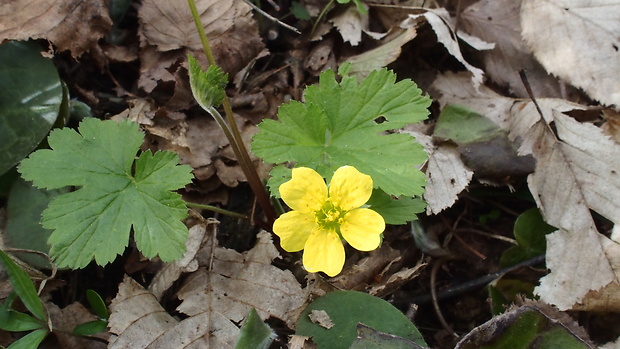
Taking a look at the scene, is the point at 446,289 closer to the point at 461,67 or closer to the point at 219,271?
the point at 219,271

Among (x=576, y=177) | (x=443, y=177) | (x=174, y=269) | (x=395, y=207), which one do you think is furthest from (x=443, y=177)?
(x=174, y=269)

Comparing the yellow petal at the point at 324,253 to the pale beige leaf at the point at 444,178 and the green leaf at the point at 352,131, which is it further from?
the pale beige leaf at the point at 444,178

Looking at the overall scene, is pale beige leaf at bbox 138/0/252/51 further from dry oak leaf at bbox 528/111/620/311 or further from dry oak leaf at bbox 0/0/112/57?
dry oak leaf at bbox 528/111/620/311

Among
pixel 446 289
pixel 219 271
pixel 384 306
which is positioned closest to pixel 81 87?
pixel 219 271

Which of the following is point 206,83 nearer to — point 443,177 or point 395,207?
point 395,207

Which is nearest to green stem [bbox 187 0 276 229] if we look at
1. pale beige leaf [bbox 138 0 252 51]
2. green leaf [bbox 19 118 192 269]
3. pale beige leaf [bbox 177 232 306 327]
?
pale beige leaf [bbox 177 232 306 327]

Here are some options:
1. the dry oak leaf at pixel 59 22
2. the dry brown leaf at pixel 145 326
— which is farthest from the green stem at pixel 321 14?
the dry brown leaf at pixel 145 326
